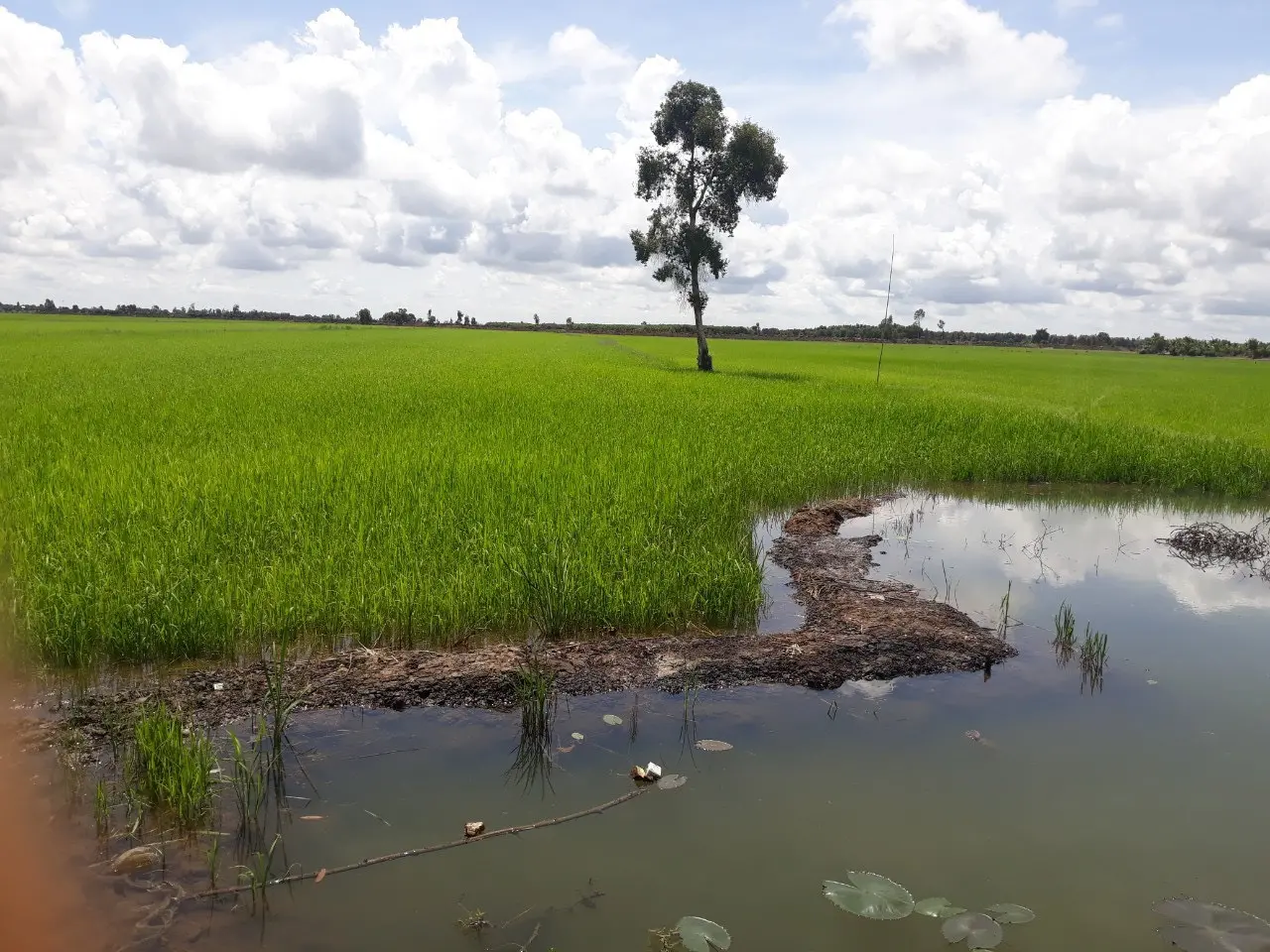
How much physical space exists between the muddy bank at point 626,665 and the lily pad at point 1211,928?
2.13 metres

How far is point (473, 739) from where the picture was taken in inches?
165

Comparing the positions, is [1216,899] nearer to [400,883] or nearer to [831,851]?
[831,851]

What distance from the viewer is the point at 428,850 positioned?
10.8 feet

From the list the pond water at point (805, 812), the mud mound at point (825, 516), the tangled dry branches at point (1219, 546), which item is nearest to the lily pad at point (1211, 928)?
the pond water at point (805, 812)

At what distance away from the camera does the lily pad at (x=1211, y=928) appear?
2.88 metres

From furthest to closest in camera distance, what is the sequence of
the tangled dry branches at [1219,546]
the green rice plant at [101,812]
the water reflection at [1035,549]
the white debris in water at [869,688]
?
1. the tangled dry branches at [1219,546]
2. the water reflection at [1035,549]
3. the white debris in water at [869,688]
4. the green rice plant at [101,812]

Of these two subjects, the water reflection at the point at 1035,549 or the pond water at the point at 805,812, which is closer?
the pond water at the point at 805,812

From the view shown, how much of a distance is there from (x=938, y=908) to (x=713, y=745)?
4.65 ft

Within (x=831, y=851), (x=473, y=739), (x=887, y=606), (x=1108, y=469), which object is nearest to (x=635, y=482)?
(x=887, y=606)

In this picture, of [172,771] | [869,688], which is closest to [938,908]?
[869,688]

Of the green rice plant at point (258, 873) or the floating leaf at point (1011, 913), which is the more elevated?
the floating leaf at point (1011, 913)

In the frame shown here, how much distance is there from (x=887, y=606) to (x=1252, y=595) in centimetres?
360

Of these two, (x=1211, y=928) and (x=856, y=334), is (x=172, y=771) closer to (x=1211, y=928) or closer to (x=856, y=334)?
(x=1211, y=928)

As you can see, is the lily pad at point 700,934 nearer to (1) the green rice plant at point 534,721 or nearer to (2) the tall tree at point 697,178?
(1) the green rice plant at point 534,721
